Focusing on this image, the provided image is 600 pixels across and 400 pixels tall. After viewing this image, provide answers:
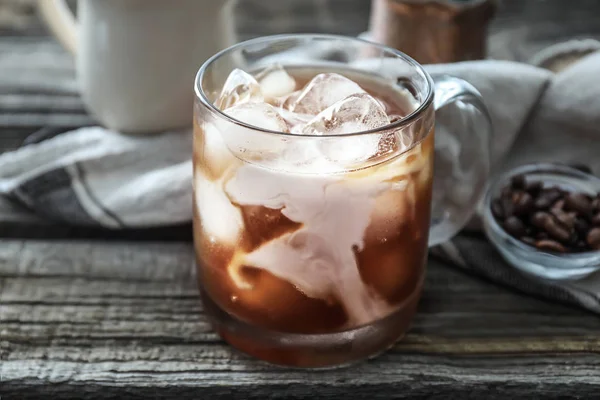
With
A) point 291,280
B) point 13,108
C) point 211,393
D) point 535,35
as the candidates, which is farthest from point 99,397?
point 535,35

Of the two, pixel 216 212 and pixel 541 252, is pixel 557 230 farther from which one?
pixel 216 212

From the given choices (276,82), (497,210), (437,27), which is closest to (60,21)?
(276,82)

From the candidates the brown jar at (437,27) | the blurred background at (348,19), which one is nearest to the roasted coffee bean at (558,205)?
the brown jar at (437,27)

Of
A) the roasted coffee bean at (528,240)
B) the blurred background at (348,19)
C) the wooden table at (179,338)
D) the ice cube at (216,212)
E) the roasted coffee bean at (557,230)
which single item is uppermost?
the ice cube at (216,212)

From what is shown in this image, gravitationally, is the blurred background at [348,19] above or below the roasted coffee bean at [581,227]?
below

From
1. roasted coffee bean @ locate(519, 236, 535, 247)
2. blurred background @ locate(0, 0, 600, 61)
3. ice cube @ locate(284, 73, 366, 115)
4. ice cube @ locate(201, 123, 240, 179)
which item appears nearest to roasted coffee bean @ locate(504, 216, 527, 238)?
roasted coffee bean @ locate(519, 236, 535, 247)

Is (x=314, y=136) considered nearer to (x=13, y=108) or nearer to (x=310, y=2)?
(x=13, y=108)

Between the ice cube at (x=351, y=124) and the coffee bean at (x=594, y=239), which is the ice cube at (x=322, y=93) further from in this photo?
the coffee bean at (x=594, y=239)

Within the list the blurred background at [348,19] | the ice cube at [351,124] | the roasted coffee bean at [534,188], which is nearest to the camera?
the ice cube at [351,124]

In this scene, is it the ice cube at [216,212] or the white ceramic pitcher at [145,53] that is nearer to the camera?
the ice cube at [216,212]
